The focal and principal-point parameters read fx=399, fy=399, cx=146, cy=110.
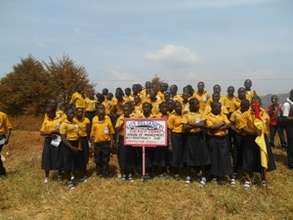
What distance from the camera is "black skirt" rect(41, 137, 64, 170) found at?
1045 centimetres

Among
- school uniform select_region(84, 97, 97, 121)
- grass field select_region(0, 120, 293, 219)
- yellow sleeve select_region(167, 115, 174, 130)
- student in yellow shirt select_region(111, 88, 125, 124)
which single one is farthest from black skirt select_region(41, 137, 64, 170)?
yellow sleeve select_region(167, 115, 174, 130)

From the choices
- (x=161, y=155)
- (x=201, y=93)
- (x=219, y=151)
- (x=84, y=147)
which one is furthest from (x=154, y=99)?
(x=219, y=151)

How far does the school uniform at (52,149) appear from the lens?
1031 centimetres

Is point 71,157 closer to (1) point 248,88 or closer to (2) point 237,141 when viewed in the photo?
(2) point 237,141

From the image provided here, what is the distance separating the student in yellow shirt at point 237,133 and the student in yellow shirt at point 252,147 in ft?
0.37

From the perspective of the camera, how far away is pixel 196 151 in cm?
938

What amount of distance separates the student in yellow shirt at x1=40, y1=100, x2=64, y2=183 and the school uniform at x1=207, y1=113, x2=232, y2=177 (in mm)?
3816

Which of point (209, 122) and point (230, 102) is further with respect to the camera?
point (230, 102)

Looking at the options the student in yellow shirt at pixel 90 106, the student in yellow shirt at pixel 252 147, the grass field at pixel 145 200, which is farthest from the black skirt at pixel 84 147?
the student in yellow shirt at pixel 252 147

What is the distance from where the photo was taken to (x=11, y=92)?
101 feet

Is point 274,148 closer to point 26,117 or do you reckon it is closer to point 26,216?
point 26,216

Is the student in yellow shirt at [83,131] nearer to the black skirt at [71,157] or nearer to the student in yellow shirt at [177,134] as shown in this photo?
the black skirt at [71,157]

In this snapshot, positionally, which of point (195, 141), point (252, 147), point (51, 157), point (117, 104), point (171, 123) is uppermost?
point (117, 104)

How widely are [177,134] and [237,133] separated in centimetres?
143
